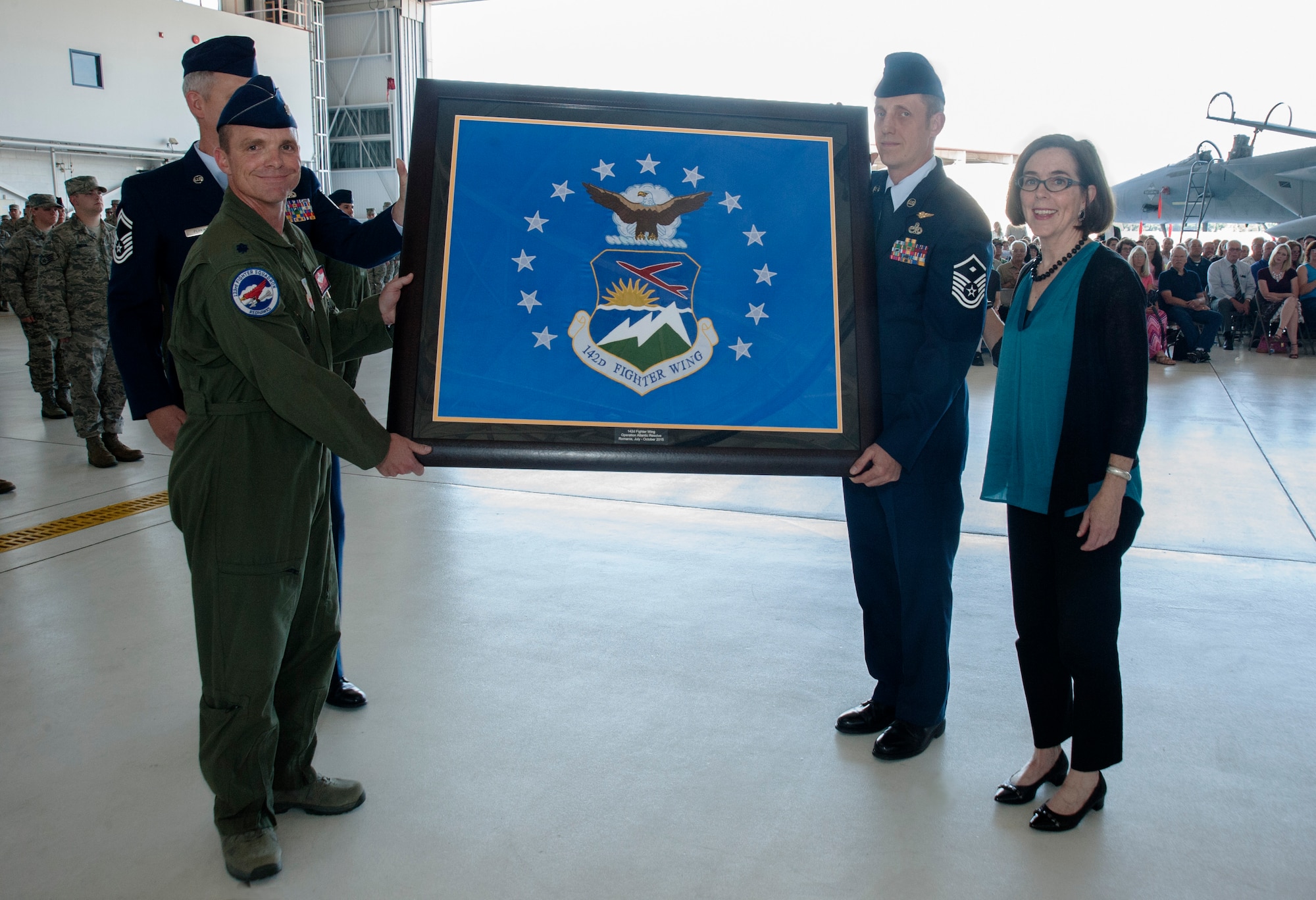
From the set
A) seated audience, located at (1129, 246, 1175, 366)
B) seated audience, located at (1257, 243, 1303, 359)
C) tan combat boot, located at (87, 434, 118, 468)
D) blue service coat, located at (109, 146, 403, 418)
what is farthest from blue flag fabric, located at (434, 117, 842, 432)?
seated audience, located at (1257, 243, 1303, 359)

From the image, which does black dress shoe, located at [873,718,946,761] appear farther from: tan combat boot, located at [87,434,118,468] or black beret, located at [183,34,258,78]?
tan combat boot, located at [87,434,118,468]

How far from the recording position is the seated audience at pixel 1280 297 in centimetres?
1112

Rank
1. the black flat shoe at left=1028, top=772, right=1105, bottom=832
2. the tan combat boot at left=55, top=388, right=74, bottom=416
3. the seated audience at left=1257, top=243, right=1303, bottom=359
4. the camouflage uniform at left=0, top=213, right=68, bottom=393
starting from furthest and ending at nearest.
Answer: the seated audience at left=1257, top=243, right=1303, bottom=359
the tan combat boot at left=55, top=388, right=74, bottom=416
the camouflage uniform at left=0, top=213, right=68, bottom=393
the black flat shoe at left=1028, top=772, right=1105, bottom=832

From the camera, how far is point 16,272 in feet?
22.8

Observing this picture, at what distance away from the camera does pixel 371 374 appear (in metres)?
9.06

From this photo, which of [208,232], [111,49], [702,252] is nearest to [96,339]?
[208,232]

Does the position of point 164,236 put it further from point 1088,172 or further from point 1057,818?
point 1057,818

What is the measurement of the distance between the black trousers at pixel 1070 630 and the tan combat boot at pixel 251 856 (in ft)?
5.66

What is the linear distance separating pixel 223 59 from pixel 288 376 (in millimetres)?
888

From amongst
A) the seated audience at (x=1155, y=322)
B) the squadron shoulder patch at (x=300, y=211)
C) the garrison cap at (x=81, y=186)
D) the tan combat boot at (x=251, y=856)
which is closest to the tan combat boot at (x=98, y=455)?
the garrison cap at (x=81, y=186)

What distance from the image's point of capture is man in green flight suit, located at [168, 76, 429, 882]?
5.66 ft

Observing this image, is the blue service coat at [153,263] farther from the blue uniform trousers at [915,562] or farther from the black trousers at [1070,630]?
the black trousers at [1070,630]

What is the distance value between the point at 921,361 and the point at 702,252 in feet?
1.93

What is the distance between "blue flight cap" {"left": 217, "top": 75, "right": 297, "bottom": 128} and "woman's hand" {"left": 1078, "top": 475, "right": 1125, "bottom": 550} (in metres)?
1.82
